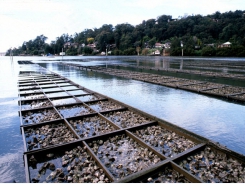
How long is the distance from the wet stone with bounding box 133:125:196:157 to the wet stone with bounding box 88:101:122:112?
1932 millimetres

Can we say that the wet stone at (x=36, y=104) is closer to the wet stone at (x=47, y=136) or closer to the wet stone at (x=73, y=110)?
the wet stone at (x=73, y=110)

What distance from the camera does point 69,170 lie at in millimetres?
3186

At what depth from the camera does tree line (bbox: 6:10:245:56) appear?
42.8 meters

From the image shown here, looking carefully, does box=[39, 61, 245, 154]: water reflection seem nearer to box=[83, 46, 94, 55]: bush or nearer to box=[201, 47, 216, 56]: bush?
box=[201, 47, 216, 56]: bush

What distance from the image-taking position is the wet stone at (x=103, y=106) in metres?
6.41

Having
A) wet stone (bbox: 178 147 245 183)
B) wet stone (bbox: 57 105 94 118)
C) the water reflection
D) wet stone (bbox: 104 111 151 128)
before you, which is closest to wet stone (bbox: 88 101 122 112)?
wet stone (bbox: 57 105 94 118)

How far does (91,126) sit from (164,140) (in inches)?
73.0

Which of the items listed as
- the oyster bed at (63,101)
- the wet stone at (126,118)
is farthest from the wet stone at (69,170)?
the oyster bed at (63,101)

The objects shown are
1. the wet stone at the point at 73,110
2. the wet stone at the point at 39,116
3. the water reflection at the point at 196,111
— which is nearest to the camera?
the water reflection at the point at 196,111

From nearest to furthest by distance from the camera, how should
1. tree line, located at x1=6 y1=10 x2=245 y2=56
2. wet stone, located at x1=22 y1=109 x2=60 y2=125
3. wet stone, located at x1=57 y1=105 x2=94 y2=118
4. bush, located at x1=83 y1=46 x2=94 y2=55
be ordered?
wet stone, located at x1=22 y1=109 x2=60 y2=125, wet stone, located at x1=57 y1=105 x2=94 y2=118, tree line, located at x1=6 y1=10 x2=245 y2=56, bush, located at x1=83 y1=46 x2=94 y2=55

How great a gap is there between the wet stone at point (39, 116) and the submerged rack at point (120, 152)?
27 millimetres

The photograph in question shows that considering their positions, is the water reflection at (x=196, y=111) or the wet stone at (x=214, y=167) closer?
the wet stone at (x=214, y=167)

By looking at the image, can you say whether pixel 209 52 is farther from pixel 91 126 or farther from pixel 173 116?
pixel 91 126

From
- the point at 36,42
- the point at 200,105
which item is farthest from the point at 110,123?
the point at 36,42
